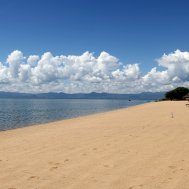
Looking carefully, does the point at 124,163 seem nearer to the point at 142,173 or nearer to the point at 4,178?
the point at 142,173

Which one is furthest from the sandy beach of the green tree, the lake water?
the green tree

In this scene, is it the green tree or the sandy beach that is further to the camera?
the green tree

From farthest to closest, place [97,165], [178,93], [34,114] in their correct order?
[178,93]
[34,114]
[97,165]

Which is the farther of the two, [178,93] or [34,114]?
[178,93]

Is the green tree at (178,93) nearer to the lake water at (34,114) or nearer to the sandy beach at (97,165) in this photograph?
the lake water at (34,114)

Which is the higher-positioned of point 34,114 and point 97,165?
point 97,165

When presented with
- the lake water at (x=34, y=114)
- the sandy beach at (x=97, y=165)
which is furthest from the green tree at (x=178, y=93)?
the sandy beach at (x=97, y=165)

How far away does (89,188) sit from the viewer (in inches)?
271

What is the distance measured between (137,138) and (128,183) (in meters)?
7.33

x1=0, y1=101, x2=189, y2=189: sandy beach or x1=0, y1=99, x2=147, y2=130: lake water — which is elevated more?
x1=0, y1=101, x2=189, y2=189: sandy beach

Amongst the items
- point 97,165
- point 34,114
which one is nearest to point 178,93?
point 34,114

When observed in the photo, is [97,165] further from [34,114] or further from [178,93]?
[178,93]

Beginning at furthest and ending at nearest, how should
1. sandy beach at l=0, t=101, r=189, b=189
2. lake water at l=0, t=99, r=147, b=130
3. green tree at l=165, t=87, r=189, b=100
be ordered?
1. green tree at l=165, t=87, r=189, b=100
2. lake water at l=0, t=99, r=147, b=130
3. sandy beach at l=0, t=101, r=189, b=189

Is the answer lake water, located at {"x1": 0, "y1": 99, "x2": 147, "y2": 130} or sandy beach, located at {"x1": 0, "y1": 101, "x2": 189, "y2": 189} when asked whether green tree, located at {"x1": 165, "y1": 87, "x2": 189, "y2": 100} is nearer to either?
lake water, located at {"x1": 0, "y1": 99, "x2": 147, "y2": 130}
